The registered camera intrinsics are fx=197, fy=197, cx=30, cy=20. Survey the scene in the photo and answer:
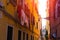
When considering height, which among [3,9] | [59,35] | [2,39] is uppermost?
[3,9]

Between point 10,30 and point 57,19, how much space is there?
10.3m

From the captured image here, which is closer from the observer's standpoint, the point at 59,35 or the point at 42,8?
the point at 59,35

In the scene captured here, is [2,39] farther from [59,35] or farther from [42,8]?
[42,8]

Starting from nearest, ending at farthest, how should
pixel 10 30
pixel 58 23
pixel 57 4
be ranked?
pixel 10 30, pixel 57 4, pixel 58 23

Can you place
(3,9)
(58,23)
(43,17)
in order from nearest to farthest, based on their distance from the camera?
1. (3,9)
2. (58,23)
3. (43,17)

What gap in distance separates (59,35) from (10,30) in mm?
10132

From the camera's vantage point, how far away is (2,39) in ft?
23.6

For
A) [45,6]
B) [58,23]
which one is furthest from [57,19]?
[45,6]

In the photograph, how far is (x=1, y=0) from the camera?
279 inches

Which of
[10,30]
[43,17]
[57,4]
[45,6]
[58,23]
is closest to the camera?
[10,30]

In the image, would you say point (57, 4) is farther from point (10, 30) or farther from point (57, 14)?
point (10, 30)

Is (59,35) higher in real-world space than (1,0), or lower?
lower

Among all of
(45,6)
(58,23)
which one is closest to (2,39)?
(58,23)

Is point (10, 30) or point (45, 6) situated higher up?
point (45, 6)
